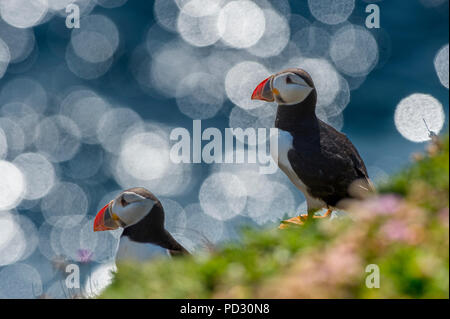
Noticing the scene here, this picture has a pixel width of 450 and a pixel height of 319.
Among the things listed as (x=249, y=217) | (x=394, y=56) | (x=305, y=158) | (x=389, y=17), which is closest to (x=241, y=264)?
(x=305, y=158)

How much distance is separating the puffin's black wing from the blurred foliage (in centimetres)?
186

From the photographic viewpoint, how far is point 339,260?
3.58 meters

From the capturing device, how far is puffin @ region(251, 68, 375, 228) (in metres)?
6.71

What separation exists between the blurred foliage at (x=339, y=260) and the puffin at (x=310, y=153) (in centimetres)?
187

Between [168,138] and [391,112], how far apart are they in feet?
28.3

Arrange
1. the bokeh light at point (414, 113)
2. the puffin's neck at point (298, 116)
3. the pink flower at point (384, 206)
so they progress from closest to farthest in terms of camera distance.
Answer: the pink flower at point (384, 206)
the puffin's neck at point (298, 116)
the bokeh light at point (414, 113)

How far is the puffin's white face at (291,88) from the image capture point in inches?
288

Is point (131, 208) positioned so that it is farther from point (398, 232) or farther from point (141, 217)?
point (398, 232)

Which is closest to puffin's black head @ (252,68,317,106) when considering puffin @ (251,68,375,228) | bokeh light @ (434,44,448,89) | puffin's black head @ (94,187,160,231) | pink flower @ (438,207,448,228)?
puffin @ (251,68,375,228)

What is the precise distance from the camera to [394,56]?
81.0ft

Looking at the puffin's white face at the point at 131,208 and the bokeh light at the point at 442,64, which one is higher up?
the bokeh light at the point at 442,64

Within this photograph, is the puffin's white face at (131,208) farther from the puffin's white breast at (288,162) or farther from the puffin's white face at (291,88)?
the puffin's white face at (291,88)

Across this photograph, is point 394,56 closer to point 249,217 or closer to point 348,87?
point 348,87

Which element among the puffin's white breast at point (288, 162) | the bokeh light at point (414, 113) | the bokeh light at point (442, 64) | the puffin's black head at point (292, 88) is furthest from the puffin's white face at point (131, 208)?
the bokeh light at point (442, 64)
